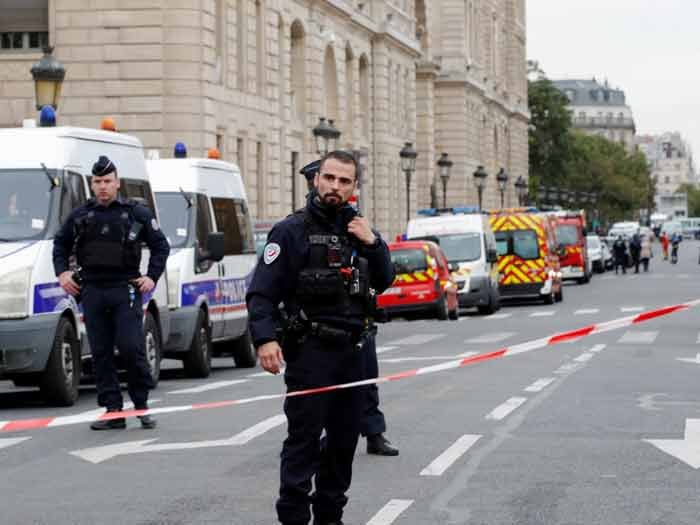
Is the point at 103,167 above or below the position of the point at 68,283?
above

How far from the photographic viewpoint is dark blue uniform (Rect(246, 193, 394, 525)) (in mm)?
8320

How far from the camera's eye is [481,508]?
974 centimetres

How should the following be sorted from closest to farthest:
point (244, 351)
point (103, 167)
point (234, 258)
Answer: point (103, 167) < point (234, 258) < point (244, 351)

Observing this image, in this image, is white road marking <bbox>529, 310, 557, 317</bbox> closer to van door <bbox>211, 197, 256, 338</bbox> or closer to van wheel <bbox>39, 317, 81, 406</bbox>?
van door <bbox>211, 197, 256, 338</bbox>

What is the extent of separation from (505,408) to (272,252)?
747 centimetres

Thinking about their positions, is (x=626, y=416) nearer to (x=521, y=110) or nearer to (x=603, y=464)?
(x=603, y=464)

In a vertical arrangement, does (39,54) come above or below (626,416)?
above

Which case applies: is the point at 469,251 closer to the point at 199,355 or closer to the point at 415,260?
the point at 415,260

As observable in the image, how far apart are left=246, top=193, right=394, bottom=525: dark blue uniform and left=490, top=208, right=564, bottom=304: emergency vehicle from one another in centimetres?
3833

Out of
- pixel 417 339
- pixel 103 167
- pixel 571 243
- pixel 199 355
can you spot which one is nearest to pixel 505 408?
pixel 103 167

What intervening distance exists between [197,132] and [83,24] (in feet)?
11.7

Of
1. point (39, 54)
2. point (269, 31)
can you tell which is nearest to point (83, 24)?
point (39, 54)

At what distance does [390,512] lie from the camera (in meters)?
9.62

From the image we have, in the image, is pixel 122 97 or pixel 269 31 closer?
pixel 122 97
